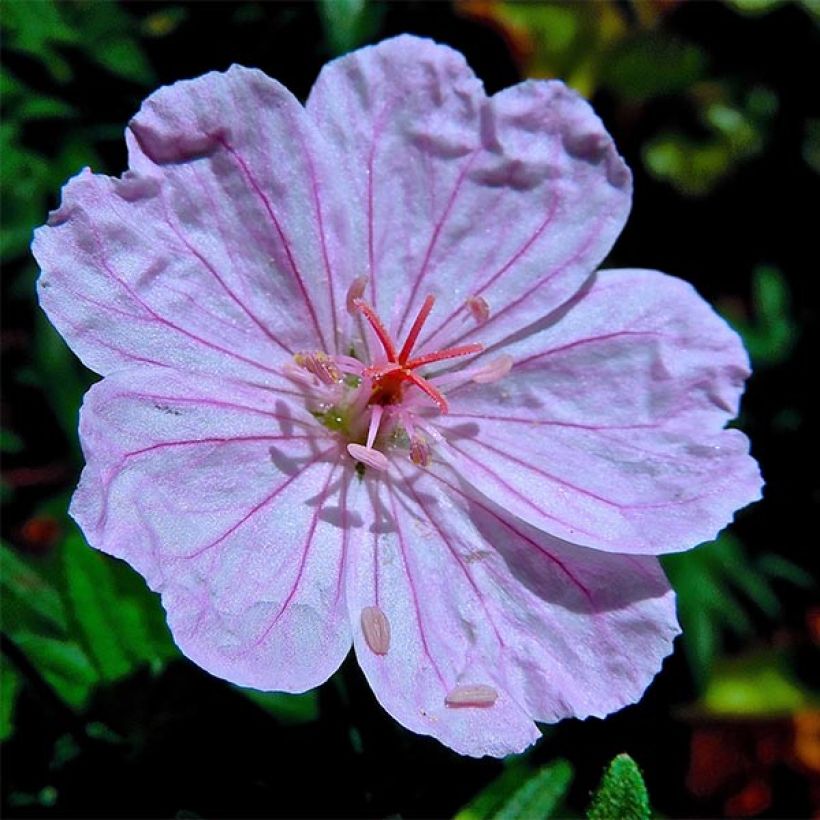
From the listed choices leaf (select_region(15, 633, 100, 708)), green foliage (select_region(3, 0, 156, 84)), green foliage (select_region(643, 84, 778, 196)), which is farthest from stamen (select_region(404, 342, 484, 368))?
green foliage (select_region(643, 84, 778, 196))

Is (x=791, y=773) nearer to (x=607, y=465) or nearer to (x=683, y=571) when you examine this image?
(x=683, y=571)

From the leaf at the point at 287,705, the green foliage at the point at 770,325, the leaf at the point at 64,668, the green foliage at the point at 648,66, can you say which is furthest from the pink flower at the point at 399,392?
the green foliage at the point at 648,66

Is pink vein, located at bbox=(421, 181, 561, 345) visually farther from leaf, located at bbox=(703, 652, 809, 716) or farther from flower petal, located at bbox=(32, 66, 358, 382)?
leaf, located at bbox=(703, 652, 809, 716)

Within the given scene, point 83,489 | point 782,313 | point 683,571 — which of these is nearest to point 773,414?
point 782,313

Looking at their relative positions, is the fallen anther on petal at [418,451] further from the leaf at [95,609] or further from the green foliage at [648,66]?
the green foliage at [648,66]

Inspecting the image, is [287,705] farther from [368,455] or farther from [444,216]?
[444,216]

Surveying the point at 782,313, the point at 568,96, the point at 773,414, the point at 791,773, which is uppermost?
the point at 568,96
